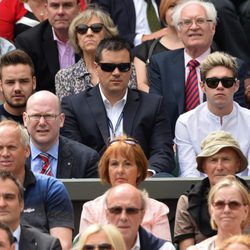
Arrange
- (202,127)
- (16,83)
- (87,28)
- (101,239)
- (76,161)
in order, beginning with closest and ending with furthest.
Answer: (101,239), (76,161), (202,127), (16,83), (87,28)

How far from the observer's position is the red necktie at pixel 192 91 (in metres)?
15.4

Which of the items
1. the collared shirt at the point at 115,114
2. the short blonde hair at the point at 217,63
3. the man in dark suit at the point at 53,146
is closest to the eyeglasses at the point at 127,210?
the man in dark suit at the point at 53,146

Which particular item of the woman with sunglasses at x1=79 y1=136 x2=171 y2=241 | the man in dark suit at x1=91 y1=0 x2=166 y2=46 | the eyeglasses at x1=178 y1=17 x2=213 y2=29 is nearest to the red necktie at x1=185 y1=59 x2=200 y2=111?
the eyeglasses at x1=178 y1=17 x2=213 y2=29

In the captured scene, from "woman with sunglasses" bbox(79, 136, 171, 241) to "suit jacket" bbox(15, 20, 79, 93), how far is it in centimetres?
294

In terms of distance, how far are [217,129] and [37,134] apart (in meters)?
1.81

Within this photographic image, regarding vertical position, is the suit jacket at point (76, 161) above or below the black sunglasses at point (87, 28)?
below

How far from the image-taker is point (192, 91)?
15.4 metres

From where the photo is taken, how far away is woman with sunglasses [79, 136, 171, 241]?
12844mm

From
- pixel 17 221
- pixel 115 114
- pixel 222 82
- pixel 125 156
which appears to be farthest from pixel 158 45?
pixel 17 221

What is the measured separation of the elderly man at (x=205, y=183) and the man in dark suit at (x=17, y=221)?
4.95 ft

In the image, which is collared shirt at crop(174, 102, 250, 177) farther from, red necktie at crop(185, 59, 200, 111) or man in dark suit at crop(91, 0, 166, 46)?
man in dark suit at crop(91, 0, 166, 46)

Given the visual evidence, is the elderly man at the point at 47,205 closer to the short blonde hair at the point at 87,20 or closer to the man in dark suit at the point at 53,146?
the man in dark suit at the point at 53,146

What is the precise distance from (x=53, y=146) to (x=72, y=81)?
1.66 meters

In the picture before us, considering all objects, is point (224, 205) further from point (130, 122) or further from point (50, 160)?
point (130, 122)
